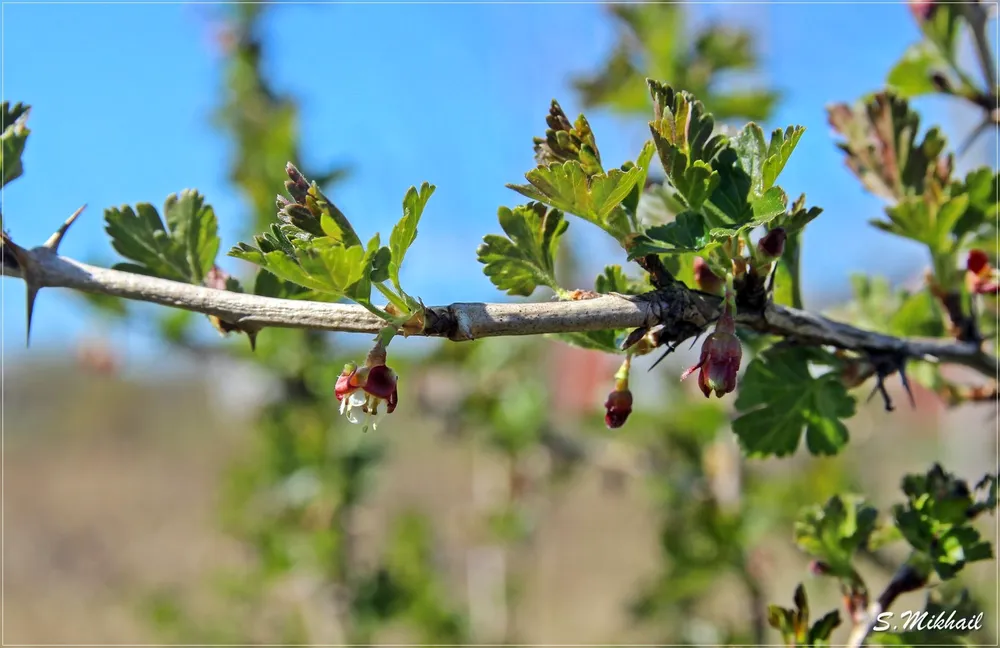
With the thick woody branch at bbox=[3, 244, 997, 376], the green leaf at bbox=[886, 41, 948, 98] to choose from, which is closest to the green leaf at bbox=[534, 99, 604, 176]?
the thick woody branch at bbox=[3, 244, 997, 376]

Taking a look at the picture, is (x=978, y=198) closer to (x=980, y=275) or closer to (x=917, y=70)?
(x=980, y=275)

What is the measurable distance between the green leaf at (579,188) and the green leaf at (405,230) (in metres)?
0.10

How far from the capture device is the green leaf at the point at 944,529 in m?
1.03

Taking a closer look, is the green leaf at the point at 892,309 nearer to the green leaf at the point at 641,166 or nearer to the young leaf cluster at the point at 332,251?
the green leaf at the point at 641,166

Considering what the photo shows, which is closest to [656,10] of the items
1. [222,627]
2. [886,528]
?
[886,528]

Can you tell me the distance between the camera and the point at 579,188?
81cm

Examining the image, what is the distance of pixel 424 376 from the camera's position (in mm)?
3352

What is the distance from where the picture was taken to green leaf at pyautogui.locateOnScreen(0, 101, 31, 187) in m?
0.90

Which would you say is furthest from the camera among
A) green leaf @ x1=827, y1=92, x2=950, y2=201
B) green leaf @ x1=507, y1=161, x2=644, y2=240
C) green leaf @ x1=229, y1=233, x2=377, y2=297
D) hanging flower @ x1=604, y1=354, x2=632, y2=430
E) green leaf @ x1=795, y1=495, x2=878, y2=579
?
green leaf @ x1=827, y1=92, x2=950, y2=201

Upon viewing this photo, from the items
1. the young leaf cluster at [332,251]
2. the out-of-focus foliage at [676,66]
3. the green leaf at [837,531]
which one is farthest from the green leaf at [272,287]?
the out-of-focus foliage at [676,66]

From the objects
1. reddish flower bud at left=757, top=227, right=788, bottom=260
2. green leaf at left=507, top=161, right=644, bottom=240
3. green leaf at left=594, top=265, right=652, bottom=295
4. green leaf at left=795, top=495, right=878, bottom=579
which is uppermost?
green leaf at left=507, top=161, right=644, bottom=240

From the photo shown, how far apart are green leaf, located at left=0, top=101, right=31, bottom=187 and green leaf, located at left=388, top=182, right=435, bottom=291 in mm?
483

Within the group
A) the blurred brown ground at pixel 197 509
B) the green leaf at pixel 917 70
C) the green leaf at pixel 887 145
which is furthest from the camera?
the blurred brown ground at pixel 197 509

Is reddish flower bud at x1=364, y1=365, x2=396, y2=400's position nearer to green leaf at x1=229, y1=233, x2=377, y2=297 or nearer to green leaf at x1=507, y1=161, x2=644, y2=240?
green leaf at x1=229, y1=233, x2=377, y2=297
